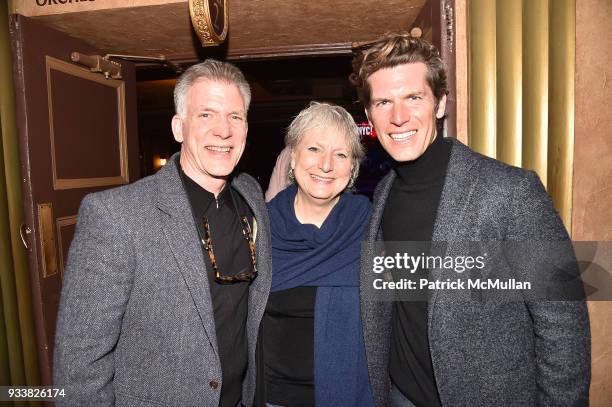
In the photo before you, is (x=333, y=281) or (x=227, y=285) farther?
(x=333, y=281)

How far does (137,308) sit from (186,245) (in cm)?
29

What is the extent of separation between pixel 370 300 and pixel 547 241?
0.72 m

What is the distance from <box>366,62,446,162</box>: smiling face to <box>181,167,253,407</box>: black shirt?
793 mm

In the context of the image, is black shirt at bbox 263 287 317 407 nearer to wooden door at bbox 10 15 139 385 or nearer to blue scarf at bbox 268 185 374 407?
blue scarf at bbox 268 185 374 407

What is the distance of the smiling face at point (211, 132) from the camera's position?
1645 mm

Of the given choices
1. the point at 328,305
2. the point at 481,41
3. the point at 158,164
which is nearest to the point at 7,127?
the point at 328,305

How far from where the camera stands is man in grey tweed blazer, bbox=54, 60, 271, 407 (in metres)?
1.32

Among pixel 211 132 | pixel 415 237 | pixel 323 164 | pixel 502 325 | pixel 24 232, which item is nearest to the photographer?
pixel 502 325

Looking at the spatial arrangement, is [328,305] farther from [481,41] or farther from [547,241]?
[481,41]

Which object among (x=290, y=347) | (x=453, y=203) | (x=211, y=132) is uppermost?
(x=211, y=132)

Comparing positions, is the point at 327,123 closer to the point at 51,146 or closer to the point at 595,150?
the point at 595,150

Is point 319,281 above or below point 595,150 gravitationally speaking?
below

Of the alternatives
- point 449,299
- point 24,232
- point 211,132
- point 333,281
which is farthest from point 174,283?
point 24,232

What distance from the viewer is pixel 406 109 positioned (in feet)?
5.06
